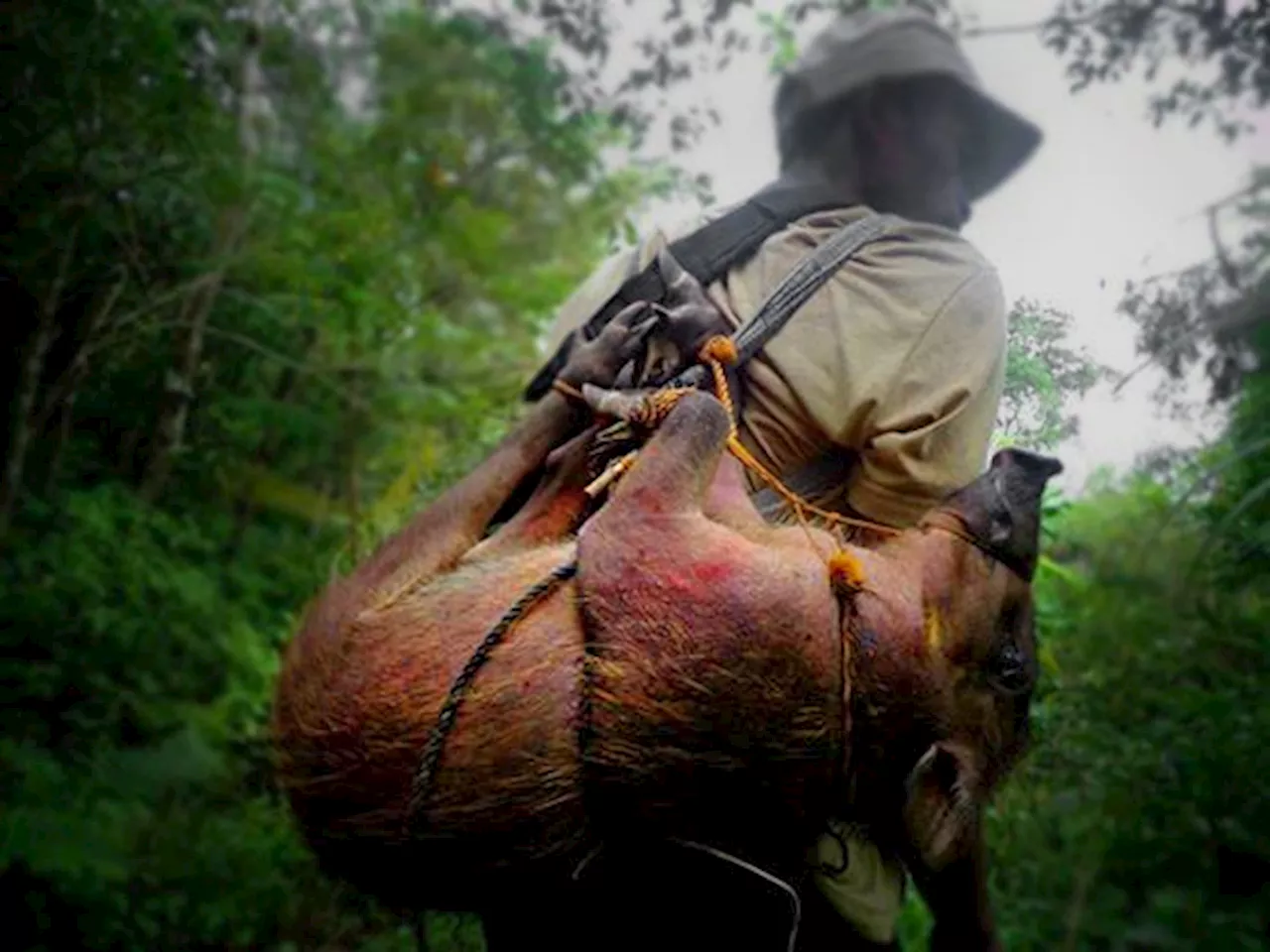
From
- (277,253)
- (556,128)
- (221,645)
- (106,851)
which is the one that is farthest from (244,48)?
(106,851)

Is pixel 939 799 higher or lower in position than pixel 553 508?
lower

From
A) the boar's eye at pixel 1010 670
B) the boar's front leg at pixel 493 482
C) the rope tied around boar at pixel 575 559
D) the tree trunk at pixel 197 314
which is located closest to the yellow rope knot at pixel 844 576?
the rope tied around boar at pixel 575 559

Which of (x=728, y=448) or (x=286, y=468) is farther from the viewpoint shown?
(x=286, y=468)

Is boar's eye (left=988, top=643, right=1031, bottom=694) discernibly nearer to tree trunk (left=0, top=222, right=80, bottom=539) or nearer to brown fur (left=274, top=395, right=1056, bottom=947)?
brown fur (left=274, top=395, right=1056, bottom=947)

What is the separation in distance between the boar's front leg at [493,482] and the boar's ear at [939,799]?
0.63m

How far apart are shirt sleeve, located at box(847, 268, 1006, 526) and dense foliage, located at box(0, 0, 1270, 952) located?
0.55 meters

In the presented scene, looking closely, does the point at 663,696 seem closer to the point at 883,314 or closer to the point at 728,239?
the point at 883,314

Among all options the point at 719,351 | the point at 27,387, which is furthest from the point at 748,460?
the point at 27,387

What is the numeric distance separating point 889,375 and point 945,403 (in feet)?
0.25

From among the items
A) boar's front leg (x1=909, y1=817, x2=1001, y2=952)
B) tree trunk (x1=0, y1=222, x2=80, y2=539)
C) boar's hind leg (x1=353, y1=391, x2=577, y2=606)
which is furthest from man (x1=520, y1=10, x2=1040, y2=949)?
tree trunk (x1=0, y1=222, x2=80, y2=539)

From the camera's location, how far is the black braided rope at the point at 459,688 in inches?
45.4

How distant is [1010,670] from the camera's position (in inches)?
53.6

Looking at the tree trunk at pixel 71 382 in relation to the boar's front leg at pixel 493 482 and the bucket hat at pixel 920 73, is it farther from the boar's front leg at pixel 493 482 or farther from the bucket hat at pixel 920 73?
the bucket hat at pixel 920 73

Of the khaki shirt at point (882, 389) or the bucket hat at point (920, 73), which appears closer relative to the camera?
the khaki shirt at point (882, 389)
